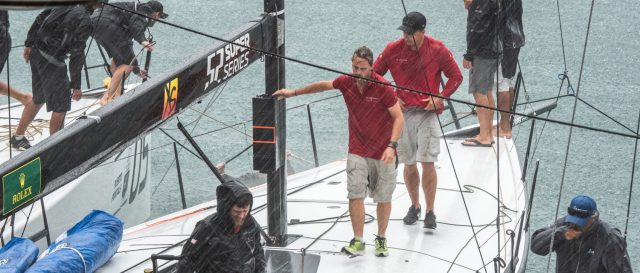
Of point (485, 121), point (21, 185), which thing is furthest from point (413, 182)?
point (21, 185)

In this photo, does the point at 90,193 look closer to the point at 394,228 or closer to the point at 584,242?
the point at 394,228

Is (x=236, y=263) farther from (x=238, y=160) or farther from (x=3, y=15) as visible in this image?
(x=238, y=160)

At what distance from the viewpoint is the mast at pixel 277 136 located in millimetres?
4531

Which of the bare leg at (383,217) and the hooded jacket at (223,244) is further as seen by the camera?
the bare leg at (383,217)

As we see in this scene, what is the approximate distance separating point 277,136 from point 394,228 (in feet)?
2.89

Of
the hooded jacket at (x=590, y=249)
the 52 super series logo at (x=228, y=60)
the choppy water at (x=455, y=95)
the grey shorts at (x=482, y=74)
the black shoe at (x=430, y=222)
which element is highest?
the 52 super series logo at (x=228, y=60)

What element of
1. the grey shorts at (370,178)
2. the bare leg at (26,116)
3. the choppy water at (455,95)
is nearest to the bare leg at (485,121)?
the choppy water at (455,95)

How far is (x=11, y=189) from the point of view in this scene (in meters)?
2.57

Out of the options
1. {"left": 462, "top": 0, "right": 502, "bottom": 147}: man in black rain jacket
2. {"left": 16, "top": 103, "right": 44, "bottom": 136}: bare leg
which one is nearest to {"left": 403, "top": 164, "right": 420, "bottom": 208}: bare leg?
{"left": 462, "top": 0, "right": 502, "bottom": 147}: man in black rain jacket

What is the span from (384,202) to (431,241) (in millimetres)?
299

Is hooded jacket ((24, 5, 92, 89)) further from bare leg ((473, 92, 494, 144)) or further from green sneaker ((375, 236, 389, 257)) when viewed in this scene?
bare leg ((473, 92, 494, 144))

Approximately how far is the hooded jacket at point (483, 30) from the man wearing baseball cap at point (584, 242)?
2.02m

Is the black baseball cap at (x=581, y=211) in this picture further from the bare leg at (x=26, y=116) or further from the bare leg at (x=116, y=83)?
the bare leg at (x=116, y=83)

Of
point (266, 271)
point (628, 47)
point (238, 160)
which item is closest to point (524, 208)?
point (266, 271)
